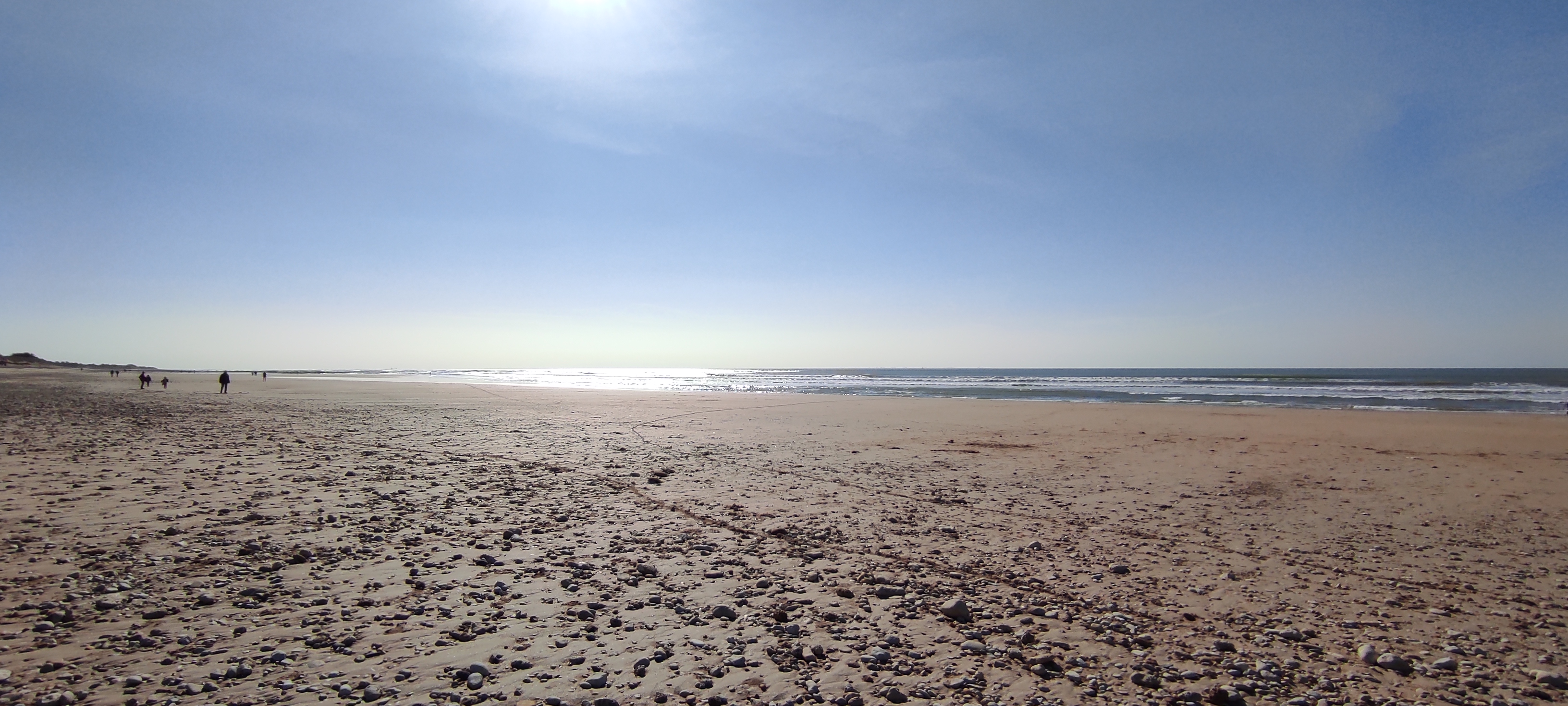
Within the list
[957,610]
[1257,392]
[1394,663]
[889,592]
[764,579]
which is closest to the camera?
[1394,663]

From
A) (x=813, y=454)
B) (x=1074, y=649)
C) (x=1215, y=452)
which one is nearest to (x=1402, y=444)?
(x=1215, y=452)

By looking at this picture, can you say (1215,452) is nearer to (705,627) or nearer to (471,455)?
(705,627)

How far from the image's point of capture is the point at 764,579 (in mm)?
5926

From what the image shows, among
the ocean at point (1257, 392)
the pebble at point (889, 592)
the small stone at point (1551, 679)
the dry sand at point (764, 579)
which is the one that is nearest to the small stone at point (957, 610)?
the dry sand at point (764, 579)

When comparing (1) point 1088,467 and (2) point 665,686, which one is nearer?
(2) point 665,686

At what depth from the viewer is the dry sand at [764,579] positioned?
4082mm

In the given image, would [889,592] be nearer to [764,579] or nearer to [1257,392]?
[764,579]

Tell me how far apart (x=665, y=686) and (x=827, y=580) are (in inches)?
89.0

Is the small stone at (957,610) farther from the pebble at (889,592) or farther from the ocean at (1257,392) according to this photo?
the ocean at (1257,392)

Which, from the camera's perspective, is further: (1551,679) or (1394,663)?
(1394,663)

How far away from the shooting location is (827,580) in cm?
595

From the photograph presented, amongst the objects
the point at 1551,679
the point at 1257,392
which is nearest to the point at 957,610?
the point at 1551,679

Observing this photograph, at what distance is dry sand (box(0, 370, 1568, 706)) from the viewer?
13.4 ft

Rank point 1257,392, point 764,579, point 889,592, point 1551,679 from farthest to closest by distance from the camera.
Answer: point 1257,392 → point 764,579 → point 889,592 → point 1551,679
